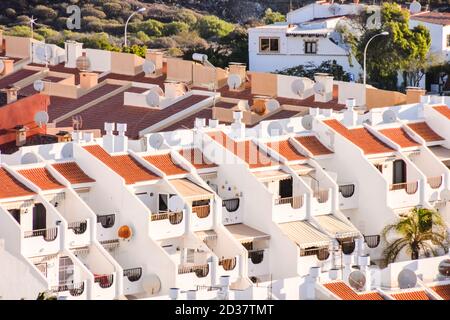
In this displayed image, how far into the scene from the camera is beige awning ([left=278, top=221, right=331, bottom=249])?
58.9m

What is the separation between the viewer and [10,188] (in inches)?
2234

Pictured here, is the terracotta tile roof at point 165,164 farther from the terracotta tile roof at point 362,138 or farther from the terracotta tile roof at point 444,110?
the terracotta tile roof at point 444,110

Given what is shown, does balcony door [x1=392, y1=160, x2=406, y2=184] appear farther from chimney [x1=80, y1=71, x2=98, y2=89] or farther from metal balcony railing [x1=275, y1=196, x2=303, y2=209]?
chimney [x1=80, y1=71, x2=98, y2=89]

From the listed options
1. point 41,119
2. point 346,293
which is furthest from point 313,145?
point 346,293

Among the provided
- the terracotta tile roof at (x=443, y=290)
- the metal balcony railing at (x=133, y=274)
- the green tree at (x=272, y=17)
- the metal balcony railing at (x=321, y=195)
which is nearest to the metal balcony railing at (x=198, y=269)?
the metal balcony railing at (x=133, y=274)

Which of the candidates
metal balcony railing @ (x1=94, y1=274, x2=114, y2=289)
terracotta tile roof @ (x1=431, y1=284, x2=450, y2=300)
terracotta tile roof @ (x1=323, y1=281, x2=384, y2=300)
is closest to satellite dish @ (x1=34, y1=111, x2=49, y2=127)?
metal balcony railing @ (x1=94, y1=274, x2=114, y2=289)

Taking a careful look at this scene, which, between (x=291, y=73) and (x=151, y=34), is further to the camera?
(x=151, y=34)

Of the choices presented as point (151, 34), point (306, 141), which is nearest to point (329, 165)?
point (306, 141)

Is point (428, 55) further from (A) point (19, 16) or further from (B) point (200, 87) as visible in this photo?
(A) point (19, 16)

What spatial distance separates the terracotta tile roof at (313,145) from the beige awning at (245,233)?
3.34 m

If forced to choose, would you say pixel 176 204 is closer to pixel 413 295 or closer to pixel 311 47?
pixel 413 295

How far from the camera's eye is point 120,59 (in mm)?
84125

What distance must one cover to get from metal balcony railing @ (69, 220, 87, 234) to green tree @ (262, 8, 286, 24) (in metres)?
57.4

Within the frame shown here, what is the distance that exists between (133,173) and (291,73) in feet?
101
